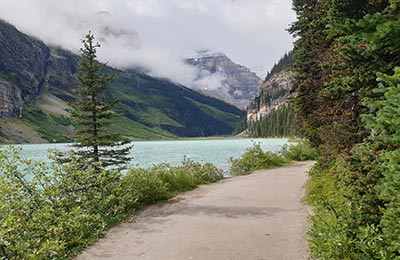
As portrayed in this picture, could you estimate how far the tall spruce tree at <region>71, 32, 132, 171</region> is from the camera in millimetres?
16000

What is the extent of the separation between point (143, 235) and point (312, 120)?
453 inches

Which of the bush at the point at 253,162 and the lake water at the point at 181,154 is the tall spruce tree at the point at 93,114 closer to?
the lake water at the point at 181,154

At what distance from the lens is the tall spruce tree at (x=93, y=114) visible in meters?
16.0

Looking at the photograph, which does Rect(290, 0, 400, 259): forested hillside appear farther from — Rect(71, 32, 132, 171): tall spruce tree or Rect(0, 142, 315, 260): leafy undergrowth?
Rect(71, 32, 132, 171): tall spruce tree

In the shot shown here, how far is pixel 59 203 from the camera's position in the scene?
34.0 feet

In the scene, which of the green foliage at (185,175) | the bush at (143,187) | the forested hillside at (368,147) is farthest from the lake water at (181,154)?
the forested hillside at (368,147)

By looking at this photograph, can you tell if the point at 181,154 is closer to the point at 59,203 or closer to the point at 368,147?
the point at 59,203

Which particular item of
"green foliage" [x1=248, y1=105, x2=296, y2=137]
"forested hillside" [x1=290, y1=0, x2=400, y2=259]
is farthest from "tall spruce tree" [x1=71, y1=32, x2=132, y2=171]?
"green foliage" [x1=248, y1=105, x2=296, y2=137]

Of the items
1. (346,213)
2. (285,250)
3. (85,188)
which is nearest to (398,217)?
(346,213)

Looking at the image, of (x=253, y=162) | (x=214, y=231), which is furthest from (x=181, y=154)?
(x=214, y=231)

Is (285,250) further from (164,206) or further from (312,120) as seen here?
(312,120)

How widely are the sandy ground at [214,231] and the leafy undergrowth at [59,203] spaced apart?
634 millimetres

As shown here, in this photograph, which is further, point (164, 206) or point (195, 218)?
point (164, 206)

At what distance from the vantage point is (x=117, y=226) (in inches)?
448
